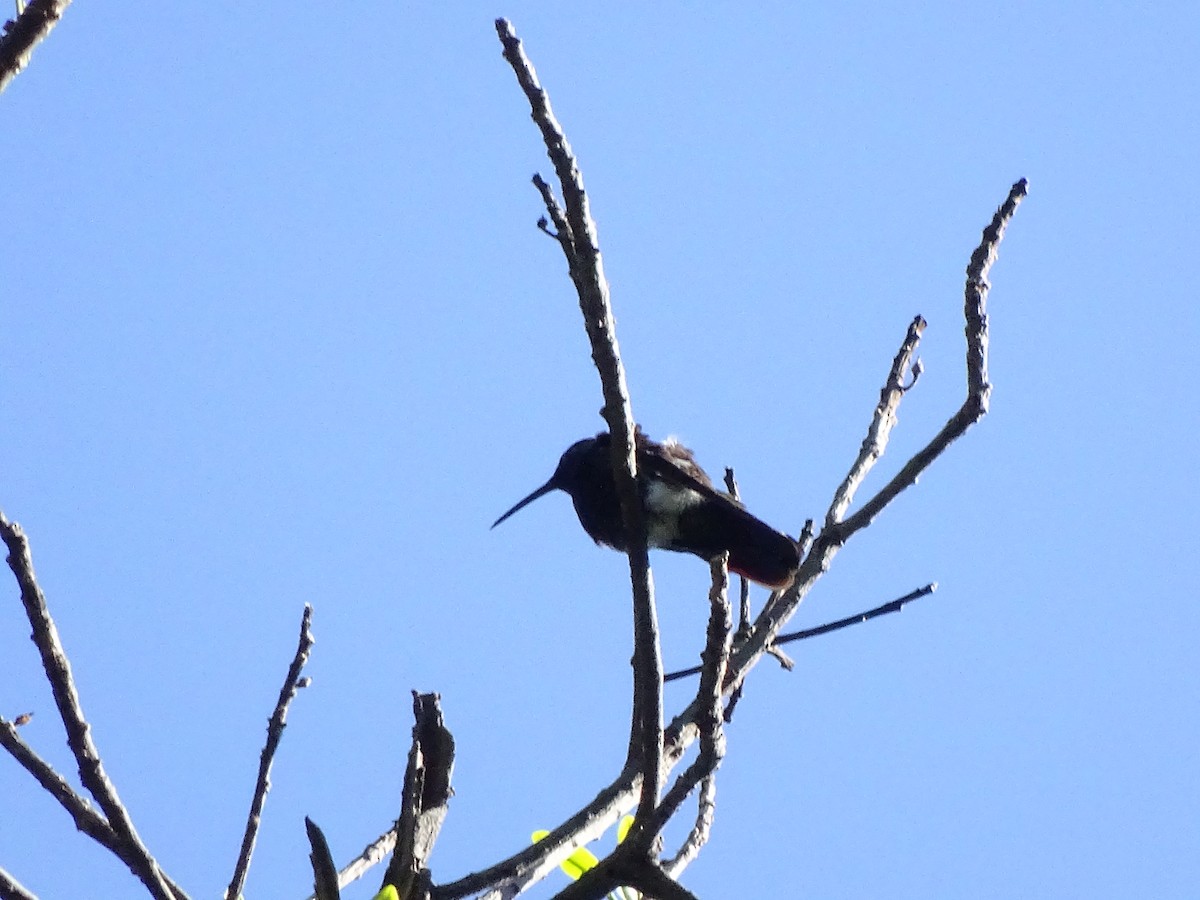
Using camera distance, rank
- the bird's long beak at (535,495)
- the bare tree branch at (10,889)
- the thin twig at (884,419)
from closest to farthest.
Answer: the bare tree branch at (10,889), the thin twig at (884,419), the bird's long beak at (535,495)

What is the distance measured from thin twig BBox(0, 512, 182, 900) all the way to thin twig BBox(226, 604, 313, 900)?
0.24 m

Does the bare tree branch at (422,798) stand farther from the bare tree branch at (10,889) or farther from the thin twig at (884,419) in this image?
the thin twig at (884,419)

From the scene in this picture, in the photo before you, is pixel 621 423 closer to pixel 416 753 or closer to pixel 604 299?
pixel 604 299

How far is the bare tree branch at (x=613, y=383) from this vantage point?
2213 mm

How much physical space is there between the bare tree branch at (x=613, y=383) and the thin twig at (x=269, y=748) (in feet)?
2.45

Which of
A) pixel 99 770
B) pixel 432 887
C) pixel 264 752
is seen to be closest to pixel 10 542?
pixel 99 770

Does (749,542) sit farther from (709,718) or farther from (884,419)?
(709,718)

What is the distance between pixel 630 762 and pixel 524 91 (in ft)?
4.53

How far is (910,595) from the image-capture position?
325cm

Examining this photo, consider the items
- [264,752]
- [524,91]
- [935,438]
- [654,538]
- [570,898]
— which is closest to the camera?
[570,898]

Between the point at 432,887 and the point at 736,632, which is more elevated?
the point at 736,632

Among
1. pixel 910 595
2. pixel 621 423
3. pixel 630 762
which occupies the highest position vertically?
pixel 910 595

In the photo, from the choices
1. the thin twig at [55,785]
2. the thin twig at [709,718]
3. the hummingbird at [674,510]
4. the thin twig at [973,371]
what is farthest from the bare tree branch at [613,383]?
the hummingbird at [674,510]

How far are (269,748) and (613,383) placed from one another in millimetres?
1050
